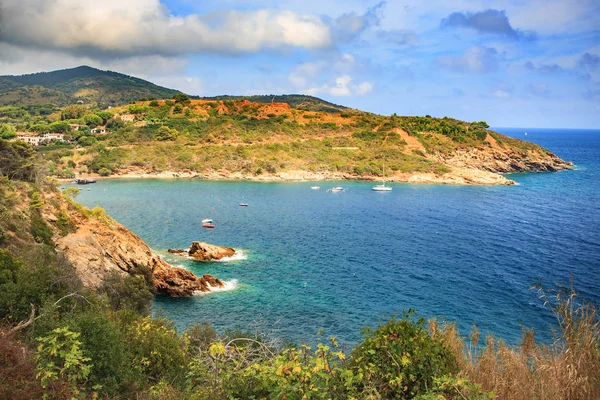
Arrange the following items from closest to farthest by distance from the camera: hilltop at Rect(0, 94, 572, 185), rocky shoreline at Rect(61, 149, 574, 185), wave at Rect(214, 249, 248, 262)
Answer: wave at Rect(214, 249, 248, 262) < rocky shoreline at Rect(61, 149, 574, 185) < hilltop at Rect(0, 94, 572, 185)

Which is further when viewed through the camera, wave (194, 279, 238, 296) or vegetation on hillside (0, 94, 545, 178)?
vegetation on hillside (0, 94, 545, 178)

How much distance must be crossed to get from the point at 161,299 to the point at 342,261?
1620 centimetres

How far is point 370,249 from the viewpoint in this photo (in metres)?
41.5

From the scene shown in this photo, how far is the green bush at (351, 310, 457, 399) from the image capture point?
6641mm

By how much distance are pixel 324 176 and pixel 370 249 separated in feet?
181

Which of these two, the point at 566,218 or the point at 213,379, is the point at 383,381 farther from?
the point at 566,218

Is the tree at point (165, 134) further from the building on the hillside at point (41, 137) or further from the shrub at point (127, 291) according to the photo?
the shrub at point (127, 291)

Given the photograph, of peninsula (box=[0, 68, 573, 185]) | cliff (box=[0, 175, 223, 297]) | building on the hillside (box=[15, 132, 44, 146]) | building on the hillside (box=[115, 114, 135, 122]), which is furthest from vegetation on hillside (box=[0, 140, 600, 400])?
building on the hillside (box=[115, 114, 135, 122])

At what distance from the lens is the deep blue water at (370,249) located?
26.9 m

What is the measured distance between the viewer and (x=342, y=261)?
37.6 metres

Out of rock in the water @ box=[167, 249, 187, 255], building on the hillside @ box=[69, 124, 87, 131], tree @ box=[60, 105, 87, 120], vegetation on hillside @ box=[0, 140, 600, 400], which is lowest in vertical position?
rock in the water @ box=[167, 249, 187, 255]

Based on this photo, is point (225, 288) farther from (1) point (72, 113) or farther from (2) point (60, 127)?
(1) point (72, 113)

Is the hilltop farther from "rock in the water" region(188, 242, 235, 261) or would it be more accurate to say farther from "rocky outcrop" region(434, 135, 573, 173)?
"rock in the water" region(188, 242, 235, 261)

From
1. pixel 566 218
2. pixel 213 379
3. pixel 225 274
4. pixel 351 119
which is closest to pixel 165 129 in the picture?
pixel 351 119
